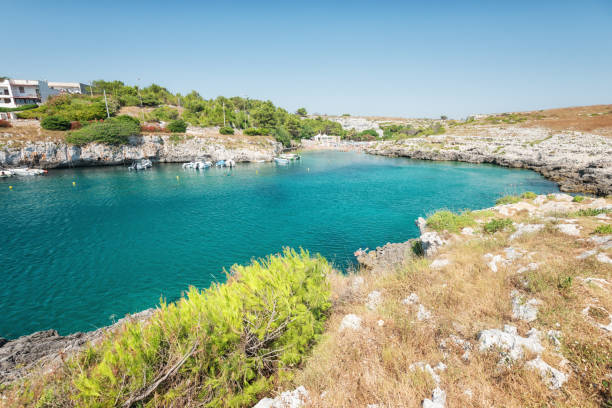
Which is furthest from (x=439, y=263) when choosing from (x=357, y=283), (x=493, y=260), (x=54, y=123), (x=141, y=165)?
(x=54, y=123)

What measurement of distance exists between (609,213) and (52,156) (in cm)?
7476

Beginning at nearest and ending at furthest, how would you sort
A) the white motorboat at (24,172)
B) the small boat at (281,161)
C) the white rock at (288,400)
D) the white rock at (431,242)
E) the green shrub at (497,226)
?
1. the white rock at (288,400)
2. the green shrub at (497,226)
3. the white rock at (431,242)
4. the white motorboat at (24,172)
5. the small boat at (281,161)

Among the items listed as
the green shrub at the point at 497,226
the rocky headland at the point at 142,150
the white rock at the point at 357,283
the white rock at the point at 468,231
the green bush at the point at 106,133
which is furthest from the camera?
the green bush at the point at 106,133

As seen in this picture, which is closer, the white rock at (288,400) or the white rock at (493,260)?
the white rock at (288,400)

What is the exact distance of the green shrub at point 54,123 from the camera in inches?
1989

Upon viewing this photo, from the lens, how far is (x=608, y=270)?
632cm

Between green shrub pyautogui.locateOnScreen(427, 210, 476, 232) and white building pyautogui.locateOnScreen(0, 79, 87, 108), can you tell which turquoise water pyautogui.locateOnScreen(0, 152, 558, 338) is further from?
white building pyautogui.locateOnScreen(0, 79, 87, 108)

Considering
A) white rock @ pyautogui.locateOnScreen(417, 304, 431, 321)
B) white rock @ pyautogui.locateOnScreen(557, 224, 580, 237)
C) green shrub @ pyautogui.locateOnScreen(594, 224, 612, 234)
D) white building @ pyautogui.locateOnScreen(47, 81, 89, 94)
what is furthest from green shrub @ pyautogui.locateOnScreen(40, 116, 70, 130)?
green shrub @ pyautogui.locateOnScreen(594, 224, 612, 234)

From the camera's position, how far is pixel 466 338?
5.36 m

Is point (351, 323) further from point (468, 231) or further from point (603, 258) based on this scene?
point (468, 231)

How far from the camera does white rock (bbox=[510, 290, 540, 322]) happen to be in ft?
18.2

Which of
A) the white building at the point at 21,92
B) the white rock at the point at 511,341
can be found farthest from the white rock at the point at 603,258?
the white building at the point at 21,92

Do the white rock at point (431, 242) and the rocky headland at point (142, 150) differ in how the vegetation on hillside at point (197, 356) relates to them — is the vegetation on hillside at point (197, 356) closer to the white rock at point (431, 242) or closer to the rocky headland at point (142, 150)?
the white rock at point (431, 242)

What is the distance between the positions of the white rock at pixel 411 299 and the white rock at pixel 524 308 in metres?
2.16
